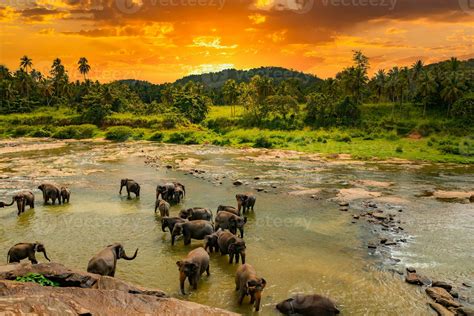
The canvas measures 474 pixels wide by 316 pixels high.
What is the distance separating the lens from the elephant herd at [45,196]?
21.7 m

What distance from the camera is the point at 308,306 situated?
36.6 feet

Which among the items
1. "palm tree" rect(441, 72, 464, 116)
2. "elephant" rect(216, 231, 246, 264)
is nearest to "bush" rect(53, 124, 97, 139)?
"elephant" rect(216, 231, 246, 264)

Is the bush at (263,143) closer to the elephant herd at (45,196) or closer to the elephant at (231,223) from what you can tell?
the elephant herd at (45,196)

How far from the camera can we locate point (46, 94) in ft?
337

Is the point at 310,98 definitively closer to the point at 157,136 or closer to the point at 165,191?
the point at 157,136

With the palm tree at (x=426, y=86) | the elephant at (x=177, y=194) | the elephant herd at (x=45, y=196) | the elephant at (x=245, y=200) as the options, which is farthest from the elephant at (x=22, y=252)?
the palm tree at (x=426, y=86)

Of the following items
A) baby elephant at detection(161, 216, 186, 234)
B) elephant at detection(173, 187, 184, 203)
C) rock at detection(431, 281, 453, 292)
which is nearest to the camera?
rock at detection(431, 281, 453, 292)

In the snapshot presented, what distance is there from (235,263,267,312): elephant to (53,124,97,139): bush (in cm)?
6313

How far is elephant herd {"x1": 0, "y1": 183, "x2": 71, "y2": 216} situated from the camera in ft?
71.2

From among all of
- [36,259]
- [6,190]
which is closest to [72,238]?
[36,259]

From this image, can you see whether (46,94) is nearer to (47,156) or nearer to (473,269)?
(47,156)

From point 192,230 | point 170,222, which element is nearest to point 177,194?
point 170,222

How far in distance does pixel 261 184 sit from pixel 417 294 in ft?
61.5

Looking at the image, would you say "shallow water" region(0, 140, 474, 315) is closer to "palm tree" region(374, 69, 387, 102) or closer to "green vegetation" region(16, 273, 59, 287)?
"green vegetation" region(16, 273, 59, 287)
